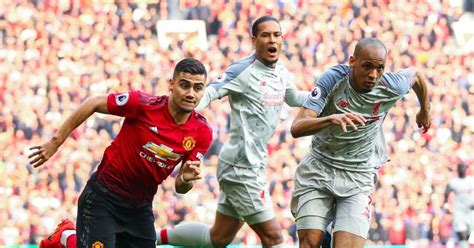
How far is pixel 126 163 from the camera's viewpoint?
6.54 meters

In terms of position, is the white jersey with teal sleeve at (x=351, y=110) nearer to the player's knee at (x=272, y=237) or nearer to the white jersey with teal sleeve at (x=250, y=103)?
the white jersey with teal sleeve at (x=250, y=103)

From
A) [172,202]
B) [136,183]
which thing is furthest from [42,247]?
[172,202]

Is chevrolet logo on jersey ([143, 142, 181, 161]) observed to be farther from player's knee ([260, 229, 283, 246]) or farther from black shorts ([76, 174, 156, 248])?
player's knee ([260, 229, 283, 246])

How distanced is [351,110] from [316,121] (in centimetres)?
62

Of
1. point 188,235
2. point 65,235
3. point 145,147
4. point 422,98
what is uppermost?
point 422,98

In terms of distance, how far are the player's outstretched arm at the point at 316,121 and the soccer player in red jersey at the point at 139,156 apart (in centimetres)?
61

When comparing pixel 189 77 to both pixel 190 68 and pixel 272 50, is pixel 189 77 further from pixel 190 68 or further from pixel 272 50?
pixel 272 50

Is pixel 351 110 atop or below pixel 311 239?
atop

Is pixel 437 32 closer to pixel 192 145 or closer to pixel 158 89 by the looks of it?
pixel 158 89

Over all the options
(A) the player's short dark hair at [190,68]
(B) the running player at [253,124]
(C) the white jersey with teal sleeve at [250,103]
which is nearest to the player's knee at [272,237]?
(B) the running player at [253,124]

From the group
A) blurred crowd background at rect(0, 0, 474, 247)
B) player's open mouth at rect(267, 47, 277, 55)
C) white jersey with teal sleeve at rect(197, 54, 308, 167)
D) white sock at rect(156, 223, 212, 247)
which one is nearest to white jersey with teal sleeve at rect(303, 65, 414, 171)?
white jersey with teal sleeve at rect(197, 54, 308, 167)

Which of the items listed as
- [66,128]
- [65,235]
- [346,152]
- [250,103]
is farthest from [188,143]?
[250,103]

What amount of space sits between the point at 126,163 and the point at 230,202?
220 centimetres

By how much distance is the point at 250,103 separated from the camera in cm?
845
